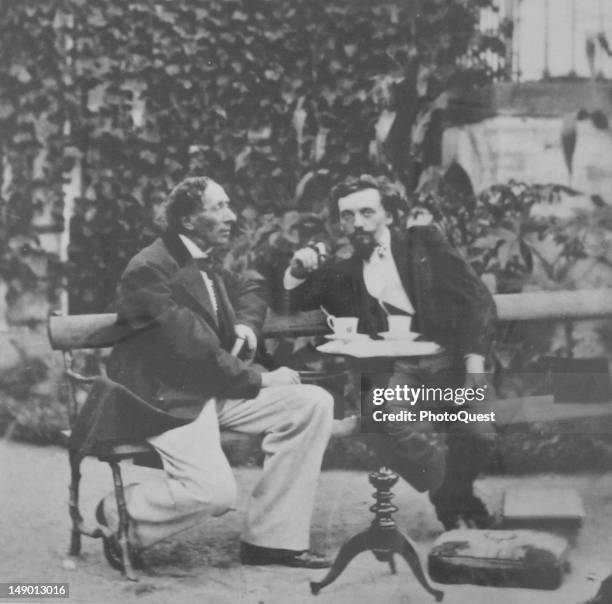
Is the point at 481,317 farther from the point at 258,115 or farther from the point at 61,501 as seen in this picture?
the point at 61,501

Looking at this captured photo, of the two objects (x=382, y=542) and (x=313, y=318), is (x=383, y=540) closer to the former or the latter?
(x=382, y=542)

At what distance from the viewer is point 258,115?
4.25 metres

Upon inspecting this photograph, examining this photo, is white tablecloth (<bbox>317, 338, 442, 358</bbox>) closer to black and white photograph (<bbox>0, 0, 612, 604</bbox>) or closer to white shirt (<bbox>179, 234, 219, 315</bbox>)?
black and white photograph (<bbox>0, 0, 612, 604</bbox>)

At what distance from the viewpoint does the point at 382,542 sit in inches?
159

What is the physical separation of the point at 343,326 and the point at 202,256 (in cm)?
64

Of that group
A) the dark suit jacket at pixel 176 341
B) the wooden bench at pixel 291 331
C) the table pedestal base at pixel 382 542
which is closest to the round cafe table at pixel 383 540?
the table pedestal base at pixel 382 542

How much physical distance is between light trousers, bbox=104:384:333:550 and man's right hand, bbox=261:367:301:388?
2cm

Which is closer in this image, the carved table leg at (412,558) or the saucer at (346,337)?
the carved table leg at (412,558)

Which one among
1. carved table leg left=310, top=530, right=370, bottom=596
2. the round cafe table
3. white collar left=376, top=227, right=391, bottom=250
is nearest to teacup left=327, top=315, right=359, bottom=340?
the round cafe table

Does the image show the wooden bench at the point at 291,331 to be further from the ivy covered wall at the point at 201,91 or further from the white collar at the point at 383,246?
the white collar at the point at 383,246

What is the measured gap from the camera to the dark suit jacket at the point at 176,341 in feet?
13.3

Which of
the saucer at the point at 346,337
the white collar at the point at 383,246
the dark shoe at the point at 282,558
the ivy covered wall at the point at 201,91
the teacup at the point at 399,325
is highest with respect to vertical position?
the ivy covered wall at the point at 201,91

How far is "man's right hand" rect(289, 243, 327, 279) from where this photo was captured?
4.18 meters

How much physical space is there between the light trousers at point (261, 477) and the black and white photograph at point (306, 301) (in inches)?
0.5
